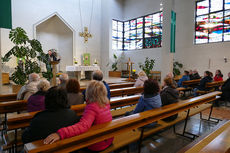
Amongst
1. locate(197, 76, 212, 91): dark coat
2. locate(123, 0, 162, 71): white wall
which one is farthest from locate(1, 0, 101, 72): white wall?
locate(197, 76, 212, 91): dark coat

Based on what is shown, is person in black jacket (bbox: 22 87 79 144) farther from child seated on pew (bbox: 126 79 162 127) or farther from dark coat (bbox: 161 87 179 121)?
dark coat (bbox: 161 87 179 121)

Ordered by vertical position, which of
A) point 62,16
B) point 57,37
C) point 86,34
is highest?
point 62,16

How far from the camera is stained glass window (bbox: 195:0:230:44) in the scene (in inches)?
347

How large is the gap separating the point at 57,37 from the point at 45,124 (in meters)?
11.7

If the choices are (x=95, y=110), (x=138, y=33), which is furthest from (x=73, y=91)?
(x=138, y=33)

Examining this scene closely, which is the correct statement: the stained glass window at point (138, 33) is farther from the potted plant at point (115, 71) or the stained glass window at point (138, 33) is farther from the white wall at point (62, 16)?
the white wall at point (62, 16)

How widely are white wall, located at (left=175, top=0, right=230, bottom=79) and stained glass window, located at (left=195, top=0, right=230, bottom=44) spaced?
0.30 metres

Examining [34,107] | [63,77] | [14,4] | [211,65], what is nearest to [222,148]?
[34,107]

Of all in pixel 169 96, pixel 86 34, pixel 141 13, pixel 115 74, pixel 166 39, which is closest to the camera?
pixel 169 96

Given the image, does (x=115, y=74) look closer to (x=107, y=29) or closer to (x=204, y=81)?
(x=107, y=29)

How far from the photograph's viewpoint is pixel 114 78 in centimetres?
1127

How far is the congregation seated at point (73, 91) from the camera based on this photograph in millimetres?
2377

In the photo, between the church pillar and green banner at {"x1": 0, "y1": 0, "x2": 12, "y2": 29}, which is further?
the church pillar

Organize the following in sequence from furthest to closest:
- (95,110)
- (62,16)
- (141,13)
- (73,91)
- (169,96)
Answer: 1. (141,13)
2. (62,16)
3. (169,96)
4. (73,91)
5. (95,110)
